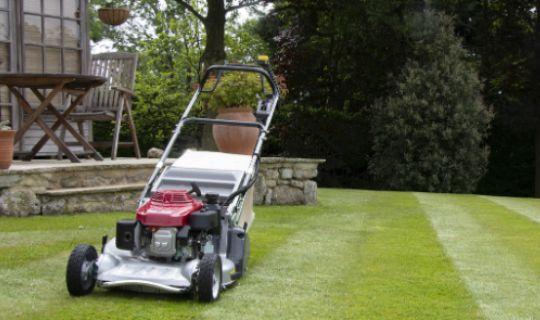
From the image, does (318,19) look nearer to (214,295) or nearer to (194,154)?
(194,154)

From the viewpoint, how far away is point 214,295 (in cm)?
438

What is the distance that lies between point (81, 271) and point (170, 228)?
521mm

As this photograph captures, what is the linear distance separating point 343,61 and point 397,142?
3203 millimetres

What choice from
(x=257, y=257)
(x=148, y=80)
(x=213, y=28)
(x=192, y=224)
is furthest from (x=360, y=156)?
(x=192, y=224)

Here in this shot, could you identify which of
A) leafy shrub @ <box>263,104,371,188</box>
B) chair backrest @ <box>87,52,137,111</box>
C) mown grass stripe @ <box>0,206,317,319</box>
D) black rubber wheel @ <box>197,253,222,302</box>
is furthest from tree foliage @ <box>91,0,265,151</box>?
black rubber wheel @ <box>197,253,222,302</box>

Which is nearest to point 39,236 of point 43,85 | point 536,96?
point 43,85

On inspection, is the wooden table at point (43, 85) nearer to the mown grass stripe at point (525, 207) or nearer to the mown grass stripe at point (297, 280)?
the mown grass stripe at point (297, 280)

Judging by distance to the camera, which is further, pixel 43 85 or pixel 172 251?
pixel 43 85

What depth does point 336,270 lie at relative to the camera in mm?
5438

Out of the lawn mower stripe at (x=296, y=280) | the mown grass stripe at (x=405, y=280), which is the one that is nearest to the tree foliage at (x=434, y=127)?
the mown grass stripe at (x=405, y=280)

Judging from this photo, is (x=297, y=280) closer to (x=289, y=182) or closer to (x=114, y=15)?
(x=289, y=182)

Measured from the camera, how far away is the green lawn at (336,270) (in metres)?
4.26

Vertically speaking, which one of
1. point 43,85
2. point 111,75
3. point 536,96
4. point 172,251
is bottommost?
point 172,251

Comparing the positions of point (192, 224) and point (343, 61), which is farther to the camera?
point (343, 61)
